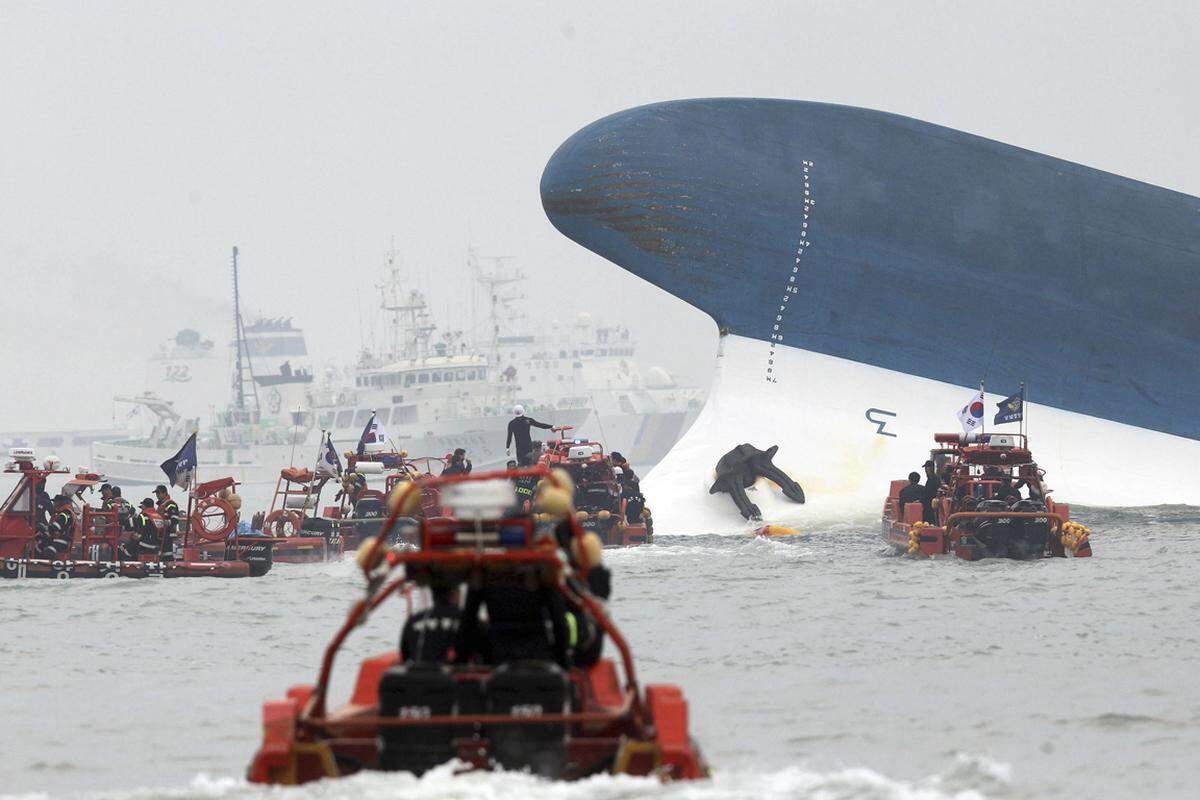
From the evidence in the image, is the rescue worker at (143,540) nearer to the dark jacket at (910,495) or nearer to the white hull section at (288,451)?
the dark jacket at (910,495)

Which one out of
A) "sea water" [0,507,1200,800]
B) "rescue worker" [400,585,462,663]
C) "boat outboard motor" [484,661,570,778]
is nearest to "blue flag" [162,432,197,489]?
"sea water" [0,507,1200,800]

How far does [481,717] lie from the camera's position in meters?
10.1

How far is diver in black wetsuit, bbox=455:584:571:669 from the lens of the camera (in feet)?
34.7

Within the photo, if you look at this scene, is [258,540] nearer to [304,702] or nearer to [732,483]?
[732,483]

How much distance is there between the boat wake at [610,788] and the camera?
32.2 feet

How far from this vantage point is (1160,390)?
40.3 m

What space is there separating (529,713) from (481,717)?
0.84 ft

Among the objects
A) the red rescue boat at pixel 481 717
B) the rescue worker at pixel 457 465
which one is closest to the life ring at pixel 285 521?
the rescue worker at pixel 457 465

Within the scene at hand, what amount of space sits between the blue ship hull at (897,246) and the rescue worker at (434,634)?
28630 millimetres

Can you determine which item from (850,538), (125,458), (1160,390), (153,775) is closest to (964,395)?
(1160,390)

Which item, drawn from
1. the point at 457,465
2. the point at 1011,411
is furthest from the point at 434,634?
the point at 457,465

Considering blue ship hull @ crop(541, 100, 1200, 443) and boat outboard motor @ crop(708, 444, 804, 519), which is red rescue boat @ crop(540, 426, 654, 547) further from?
blue ship hull @ crop(541, 100, 1200, 443)

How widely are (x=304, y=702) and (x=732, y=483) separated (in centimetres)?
2670

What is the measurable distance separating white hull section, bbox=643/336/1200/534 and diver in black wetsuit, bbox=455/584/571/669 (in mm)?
27485
